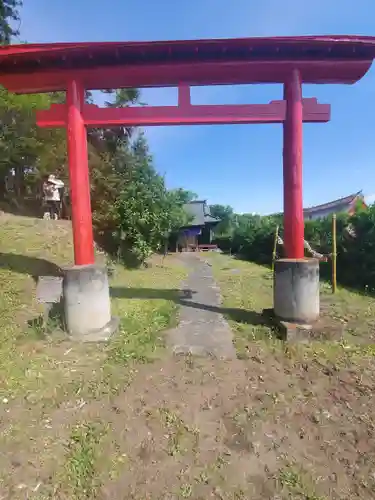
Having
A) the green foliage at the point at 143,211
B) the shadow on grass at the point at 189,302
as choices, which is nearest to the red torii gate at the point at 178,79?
the shadow on grass at the point at 189,302

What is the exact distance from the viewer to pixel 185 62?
4.86 m

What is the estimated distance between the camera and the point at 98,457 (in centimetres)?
256

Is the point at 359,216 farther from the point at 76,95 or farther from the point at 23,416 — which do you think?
the point at 23,416

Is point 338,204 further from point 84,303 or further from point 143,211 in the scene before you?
point 84,303

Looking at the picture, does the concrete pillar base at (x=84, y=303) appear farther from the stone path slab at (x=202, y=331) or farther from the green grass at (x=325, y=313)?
the green grass at (x=325, y=313)

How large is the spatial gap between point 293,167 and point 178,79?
93.1 inches

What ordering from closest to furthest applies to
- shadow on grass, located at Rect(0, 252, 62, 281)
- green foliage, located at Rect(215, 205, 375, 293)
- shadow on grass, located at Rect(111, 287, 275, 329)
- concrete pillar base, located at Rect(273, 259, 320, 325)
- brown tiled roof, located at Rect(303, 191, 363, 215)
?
concrete pillar base, located at Rect(273, 259, 320, 325), shadow on grass, located at Rect(111, 287, 275, 329), shadow on grass, located at Rect(0, 252, 62, 281), green foliage, located at Rect(215, 205, 375, 293), brown tiled roof, located at Rect(303, 191, 363, 215)

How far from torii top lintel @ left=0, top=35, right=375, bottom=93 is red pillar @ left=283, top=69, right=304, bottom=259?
36 centimetres

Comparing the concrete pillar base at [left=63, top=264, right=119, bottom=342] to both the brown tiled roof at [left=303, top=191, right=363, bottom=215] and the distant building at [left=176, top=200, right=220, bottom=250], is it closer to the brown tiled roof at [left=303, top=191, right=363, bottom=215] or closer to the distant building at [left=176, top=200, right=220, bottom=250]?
the distant building at [left=176, top=200, right=220, bottom=250]

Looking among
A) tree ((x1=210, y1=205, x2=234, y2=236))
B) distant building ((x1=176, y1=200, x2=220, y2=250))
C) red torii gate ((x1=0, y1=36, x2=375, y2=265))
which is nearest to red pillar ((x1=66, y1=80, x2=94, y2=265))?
red torii gate ((x1=0, y1=36, x2=375, y2=265))

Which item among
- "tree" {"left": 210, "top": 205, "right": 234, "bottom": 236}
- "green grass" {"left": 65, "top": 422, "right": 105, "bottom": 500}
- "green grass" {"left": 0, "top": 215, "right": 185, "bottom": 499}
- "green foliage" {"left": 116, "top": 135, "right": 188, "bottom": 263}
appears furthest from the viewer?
"tree" {"left": 210, "top": 205, "right": 234, "bottom": 236}

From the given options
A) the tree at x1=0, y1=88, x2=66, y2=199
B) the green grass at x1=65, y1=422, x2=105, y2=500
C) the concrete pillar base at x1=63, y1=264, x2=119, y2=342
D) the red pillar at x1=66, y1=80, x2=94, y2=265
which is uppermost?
the tree at x1=0, y1=88, x2=66, y2=199

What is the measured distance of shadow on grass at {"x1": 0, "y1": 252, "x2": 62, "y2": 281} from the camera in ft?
23.6

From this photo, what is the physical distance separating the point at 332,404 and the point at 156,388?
193cm
